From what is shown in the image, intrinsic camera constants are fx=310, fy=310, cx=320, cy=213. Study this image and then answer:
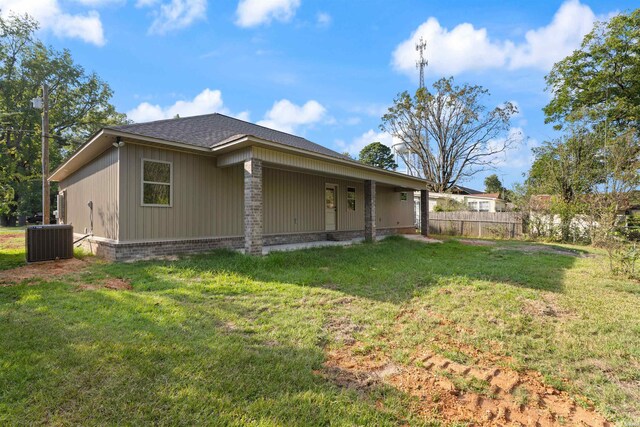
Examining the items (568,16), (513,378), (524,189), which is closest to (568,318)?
(513,378)

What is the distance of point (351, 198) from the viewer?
13.5 meters

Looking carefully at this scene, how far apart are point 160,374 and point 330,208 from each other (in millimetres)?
10282

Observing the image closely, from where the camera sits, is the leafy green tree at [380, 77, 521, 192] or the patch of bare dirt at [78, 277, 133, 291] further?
the leafy green tree at [380, 77, 521, 192]

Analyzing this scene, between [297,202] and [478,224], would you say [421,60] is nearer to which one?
[478,224]

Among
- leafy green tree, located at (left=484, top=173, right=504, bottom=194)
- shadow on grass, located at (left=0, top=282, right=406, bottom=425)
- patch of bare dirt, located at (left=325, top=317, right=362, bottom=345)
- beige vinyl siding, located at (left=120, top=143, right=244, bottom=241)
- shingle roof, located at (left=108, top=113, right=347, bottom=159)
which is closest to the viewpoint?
shadow on grass, located at (left=0, top=282, right=406, bottom=425)

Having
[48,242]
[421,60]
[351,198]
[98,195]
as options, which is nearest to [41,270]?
[48,242]

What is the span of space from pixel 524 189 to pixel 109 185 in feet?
57.6

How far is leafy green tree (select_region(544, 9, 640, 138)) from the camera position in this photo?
17.5 m

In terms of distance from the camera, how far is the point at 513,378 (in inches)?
107

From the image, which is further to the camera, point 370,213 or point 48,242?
point 370,213

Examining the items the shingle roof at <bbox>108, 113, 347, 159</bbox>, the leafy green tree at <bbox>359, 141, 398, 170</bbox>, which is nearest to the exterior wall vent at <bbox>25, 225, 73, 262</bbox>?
the shingle roof at <bbox>108, 113, 347, 159</bbox>

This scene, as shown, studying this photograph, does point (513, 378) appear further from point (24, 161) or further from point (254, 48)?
point (24, 161)

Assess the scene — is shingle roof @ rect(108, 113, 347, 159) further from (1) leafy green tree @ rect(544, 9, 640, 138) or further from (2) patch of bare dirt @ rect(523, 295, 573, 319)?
(1) leafy green tree @ rect(544, 9, 640, 138)

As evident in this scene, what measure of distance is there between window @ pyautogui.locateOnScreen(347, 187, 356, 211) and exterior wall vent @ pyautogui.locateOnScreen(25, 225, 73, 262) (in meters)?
9.38
